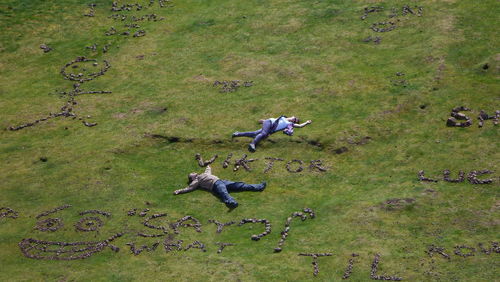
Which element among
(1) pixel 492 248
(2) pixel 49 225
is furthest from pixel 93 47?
(1) pixel 492 248

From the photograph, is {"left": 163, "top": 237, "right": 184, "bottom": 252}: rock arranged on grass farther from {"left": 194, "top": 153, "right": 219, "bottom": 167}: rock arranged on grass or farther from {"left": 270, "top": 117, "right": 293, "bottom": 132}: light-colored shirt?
{"left": 270, "top": 117, "right": 293, "bottom": 132}: light-colored shirt

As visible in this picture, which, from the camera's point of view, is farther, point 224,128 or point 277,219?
point 224,128

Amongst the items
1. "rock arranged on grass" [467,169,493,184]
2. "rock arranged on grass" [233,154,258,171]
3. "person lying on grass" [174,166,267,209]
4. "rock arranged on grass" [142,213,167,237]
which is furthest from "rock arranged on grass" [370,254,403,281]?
"rock arranged on grass" [233,154,258,171]

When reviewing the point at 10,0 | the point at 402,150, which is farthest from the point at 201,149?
the point at 10,0

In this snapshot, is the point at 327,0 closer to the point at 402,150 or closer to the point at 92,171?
the point at 402,150

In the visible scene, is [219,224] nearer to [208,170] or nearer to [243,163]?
[208,170]

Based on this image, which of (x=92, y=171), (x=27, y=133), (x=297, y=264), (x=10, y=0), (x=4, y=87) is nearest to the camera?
(x=297, y=264)
